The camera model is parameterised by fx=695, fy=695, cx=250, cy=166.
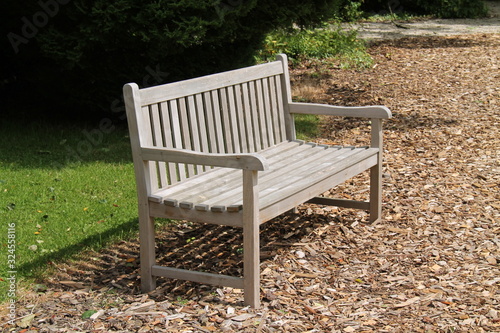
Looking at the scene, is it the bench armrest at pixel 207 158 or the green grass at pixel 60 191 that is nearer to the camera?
the bench armrest at pixel 207 158

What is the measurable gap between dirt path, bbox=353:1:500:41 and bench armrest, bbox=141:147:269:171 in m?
10.5

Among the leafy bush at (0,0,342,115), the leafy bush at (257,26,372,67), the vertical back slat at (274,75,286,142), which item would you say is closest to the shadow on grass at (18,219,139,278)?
the vertical back slat at (274,75,286,142)

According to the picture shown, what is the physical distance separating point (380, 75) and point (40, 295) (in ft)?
24.4

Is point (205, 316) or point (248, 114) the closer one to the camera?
point (205, 316)

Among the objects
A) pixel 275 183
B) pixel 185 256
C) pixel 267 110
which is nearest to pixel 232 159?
pixel 275 183

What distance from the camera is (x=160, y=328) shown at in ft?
11.5

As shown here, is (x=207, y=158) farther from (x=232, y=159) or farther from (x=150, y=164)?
(x=150, y=164)

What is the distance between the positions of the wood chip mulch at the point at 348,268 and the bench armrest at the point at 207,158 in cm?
79

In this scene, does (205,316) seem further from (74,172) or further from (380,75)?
(380,75)

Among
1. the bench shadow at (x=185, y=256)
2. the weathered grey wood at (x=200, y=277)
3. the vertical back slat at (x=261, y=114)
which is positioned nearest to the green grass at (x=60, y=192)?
the bench shadow at (x=185, y=256)

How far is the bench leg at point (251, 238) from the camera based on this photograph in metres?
3.60

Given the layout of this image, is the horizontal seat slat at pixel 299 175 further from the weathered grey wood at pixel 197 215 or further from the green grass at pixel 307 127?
the green grass at pixel 307 127

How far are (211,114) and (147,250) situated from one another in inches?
40.6

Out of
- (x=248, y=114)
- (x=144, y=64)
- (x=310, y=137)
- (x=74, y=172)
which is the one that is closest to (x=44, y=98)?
(x=144, y=64)
